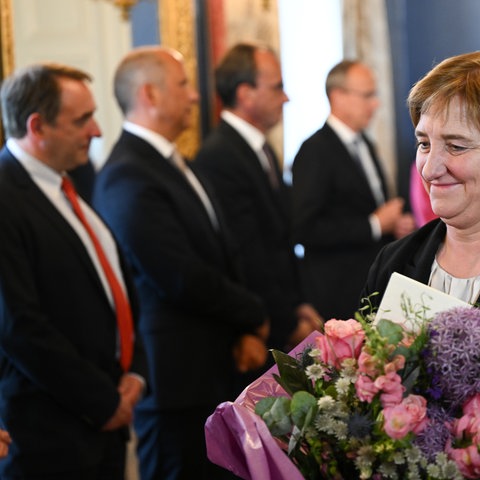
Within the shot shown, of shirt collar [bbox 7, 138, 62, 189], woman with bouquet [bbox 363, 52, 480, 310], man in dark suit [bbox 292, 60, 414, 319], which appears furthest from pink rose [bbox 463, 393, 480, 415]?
man in dark suit [bbox 292, 60, 414, 319]

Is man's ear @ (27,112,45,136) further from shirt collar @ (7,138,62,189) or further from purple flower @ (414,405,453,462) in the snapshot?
purple flower @ (414,405,453,462)

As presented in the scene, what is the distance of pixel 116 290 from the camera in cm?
354

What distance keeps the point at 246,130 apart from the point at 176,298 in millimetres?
1318

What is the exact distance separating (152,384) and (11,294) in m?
1.07

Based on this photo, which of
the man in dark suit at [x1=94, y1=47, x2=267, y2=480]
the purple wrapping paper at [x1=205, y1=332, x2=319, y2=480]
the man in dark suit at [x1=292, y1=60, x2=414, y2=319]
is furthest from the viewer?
the man in dark suit at [x1=292, y1=60, x2=414, y2=319]

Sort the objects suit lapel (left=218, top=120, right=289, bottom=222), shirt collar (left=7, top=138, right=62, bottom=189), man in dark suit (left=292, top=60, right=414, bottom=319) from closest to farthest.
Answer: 1. shirt collar (left=7, top=138, right=62, bottom=189)
2. suit lapel (left=218, top=120, right=289, bottom=222)
3. man in dark suit (left=292, top=60, right=414, bottom=319)

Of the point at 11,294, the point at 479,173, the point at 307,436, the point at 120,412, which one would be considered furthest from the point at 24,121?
the point at 307,436

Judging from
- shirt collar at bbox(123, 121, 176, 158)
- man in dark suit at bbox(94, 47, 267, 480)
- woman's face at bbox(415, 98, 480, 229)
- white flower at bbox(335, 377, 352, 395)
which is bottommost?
man in dark suit at bbox(94, 47, 267, 480)

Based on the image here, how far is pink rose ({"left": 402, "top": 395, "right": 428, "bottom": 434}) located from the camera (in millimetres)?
1746

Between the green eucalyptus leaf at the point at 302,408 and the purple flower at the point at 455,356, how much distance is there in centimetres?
20

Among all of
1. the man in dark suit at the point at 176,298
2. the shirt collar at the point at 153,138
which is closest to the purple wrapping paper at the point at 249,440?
the man in dark suit at the point at 176,298

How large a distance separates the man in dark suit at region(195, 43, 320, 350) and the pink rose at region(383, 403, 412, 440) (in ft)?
9.89

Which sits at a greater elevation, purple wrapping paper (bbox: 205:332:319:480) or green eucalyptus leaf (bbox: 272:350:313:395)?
green eucalyptus leaf (bbox: 272:350:313:395)

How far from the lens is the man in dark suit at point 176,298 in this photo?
158 inches
